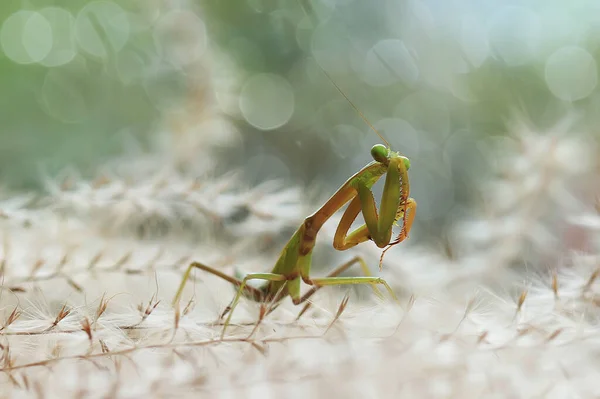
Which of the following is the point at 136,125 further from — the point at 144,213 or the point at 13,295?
the point at 13,295

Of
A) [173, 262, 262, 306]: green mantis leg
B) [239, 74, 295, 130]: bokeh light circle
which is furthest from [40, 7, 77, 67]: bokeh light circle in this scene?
[173, 262, 262, 306]: green mantis leg

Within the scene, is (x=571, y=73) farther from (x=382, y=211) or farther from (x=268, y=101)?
(x=382, y=211)

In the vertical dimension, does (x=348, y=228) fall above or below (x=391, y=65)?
below

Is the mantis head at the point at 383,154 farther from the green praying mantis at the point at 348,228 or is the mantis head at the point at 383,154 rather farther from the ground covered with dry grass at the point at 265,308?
the ground covered with dry grass at the point at 265,308

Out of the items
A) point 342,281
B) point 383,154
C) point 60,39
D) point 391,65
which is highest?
point 60,39

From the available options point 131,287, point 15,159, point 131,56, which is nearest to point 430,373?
point 131,287

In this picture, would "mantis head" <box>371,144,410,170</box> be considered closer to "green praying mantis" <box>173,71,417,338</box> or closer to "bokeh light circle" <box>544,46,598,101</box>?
"green praying mantis" <box>173,71,417,338</box>

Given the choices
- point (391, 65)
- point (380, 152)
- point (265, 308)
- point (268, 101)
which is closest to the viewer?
point (265, 308)

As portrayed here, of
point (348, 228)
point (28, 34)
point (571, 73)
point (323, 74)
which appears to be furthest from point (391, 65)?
point (28, 34)
